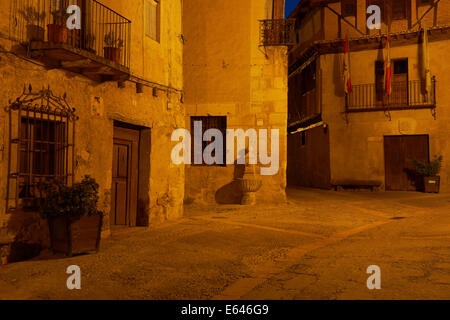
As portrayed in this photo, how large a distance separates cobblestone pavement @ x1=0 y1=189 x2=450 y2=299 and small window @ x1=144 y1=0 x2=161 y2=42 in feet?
13.8

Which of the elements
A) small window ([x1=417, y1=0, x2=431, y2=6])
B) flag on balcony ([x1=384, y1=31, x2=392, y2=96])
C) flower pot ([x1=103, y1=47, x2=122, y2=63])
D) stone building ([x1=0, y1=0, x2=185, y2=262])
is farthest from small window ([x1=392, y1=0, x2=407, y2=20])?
flower pot ([x1=103, y1=47, x2=122, y2=63])

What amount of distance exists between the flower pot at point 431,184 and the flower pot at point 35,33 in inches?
599

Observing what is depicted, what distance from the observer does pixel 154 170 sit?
29.1ft

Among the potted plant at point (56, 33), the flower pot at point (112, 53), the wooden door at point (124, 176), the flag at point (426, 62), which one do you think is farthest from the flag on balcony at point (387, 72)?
the potted plant at point (56, 33)

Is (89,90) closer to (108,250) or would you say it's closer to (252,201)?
(108,250)

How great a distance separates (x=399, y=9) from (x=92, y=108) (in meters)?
16.5

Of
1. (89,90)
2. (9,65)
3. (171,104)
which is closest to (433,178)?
(171,104)

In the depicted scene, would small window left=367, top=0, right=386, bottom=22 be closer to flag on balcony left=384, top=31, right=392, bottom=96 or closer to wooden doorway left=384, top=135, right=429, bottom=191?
flag on balcony left=384, top=31, right=392, bottom=96

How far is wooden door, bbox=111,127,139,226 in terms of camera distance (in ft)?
27.1

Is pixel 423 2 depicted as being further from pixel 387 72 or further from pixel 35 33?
pixel 35 33

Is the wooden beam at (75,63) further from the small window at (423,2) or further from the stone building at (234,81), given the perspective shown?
the small window at (423,2)

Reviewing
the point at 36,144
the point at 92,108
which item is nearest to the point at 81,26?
the point at 92,108

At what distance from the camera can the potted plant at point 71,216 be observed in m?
5.54

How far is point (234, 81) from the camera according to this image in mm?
13453
